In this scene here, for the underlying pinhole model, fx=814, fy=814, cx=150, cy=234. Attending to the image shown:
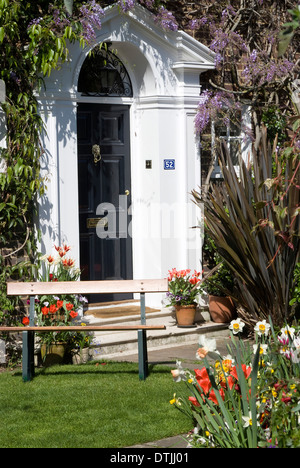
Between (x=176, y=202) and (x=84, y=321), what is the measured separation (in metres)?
1.98

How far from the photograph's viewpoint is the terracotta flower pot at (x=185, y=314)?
9.43m

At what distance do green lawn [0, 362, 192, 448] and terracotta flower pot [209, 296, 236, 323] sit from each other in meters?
2.05

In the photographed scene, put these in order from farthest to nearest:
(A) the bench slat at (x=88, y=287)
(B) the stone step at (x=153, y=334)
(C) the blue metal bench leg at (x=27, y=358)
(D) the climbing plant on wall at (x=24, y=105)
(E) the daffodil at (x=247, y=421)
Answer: (B) the stone step at (x=153, y=334)
(D) the climbing plant on wall at (x=24, y=105)
(A) the bench slat at (x=88, y=287)
(C) the blue metal bench leg at (x=27, y=358)
(E) the daffodil at (x=247, y=421)

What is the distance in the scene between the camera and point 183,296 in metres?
9.40

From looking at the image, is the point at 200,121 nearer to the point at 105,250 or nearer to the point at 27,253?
the point at 105,250

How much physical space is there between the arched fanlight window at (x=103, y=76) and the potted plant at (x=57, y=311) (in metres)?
2.19

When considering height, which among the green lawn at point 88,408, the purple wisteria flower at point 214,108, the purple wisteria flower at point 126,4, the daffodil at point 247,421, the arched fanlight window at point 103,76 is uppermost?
the purple wisteria flower at point 126,4

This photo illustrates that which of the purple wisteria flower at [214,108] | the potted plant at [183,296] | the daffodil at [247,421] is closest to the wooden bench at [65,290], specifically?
the potted plant at [183,296]

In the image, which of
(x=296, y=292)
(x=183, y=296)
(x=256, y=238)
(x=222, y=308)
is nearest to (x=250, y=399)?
(x=296, y=292)

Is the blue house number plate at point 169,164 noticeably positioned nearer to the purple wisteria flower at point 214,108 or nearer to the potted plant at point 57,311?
the purple wisteria flower at point 214,108

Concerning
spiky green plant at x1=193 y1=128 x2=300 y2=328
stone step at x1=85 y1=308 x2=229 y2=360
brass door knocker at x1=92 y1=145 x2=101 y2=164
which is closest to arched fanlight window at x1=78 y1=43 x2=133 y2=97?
brass door knocker at x1=92 y1=145 x2=101 y2=164

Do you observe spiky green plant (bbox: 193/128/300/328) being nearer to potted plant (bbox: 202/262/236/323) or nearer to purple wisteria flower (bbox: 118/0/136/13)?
potted plant (bbox: 202/262/236/323)

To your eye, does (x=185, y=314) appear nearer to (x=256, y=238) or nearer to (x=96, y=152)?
(x=256, y=238)

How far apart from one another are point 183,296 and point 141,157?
1.89 m
